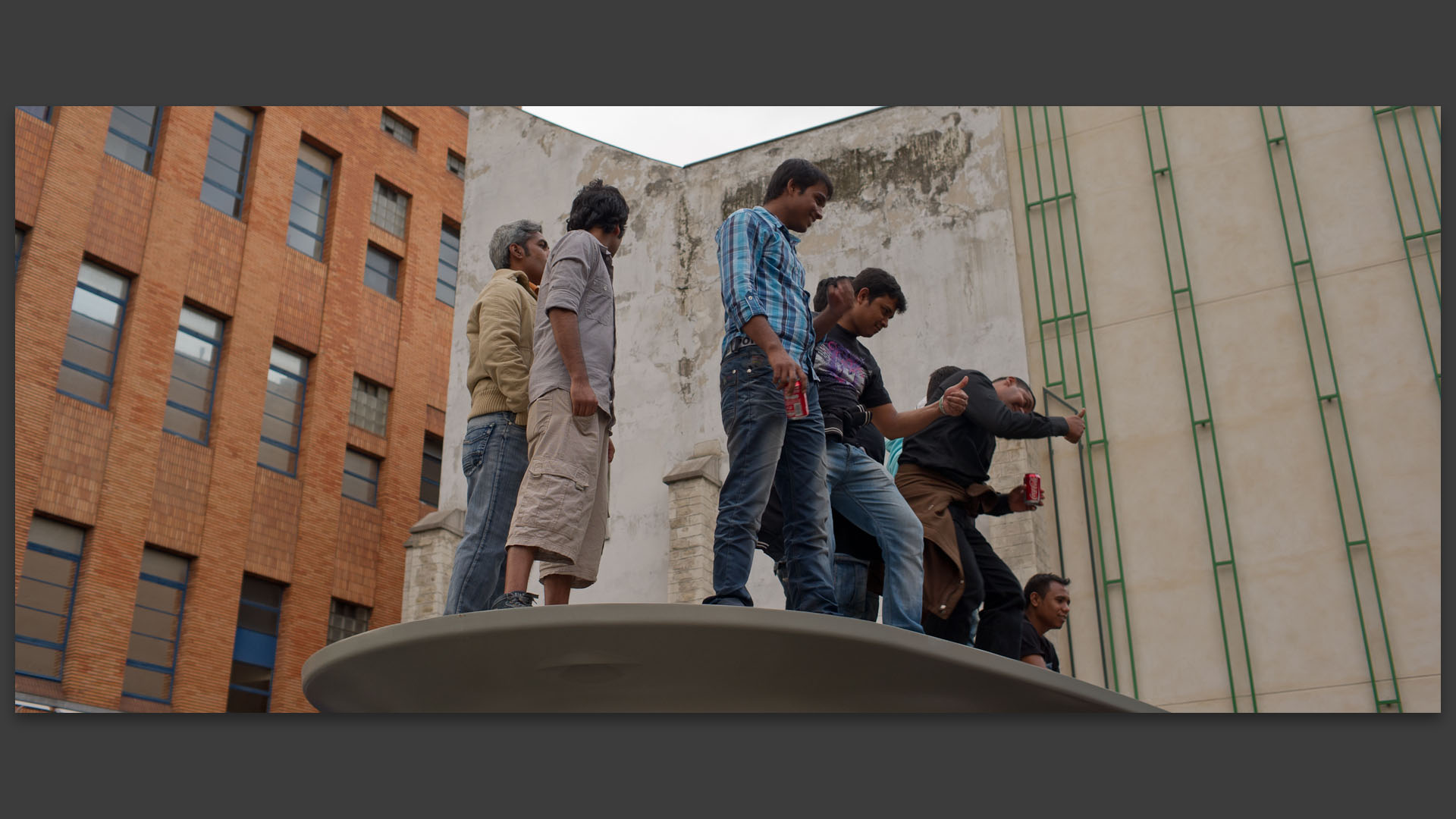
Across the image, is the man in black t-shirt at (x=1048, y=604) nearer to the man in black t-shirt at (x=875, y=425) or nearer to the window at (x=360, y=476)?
the man in black t-shirt at (x=875, y=425)

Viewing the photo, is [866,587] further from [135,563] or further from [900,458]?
[135,563]

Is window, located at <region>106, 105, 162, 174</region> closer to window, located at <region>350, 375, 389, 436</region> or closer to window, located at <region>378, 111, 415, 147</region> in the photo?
window, located at <region>378, 111, 415, 147</region>

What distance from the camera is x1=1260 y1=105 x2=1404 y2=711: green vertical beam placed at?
340 inches

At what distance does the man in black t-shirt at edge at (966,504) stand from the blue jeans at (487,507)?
1357 mm

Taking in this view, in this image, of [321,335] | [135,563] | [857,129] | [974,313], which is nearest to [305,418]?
[321,335]

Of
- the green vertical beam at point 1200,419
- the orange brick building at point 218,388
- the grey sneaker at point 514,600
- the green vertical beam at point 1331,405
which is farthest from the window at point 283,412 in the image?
the grey sneaker at point 514,600

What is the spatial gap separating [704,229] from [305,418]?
7783mm

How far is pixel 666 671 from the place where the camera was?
3477mm

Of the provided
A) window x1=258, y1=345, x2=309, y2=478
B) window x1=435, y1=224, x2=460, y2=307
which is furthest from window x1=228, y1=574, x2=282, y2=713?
window x1=435, y1=224, x2=460, y2=307

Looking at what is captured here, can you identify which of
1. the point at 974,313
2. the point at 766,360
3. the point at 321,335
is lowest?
the point at 766,360

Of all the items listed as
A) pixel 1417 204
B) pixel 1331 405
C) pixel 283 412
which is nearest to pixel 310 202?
pixel 283 412

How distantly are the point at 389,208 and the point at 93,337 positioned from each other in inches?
A: 245

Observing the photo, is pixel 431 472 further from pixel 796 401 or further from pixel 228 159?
pixel 796 401

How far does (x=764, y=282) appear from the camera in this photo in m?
3.69
